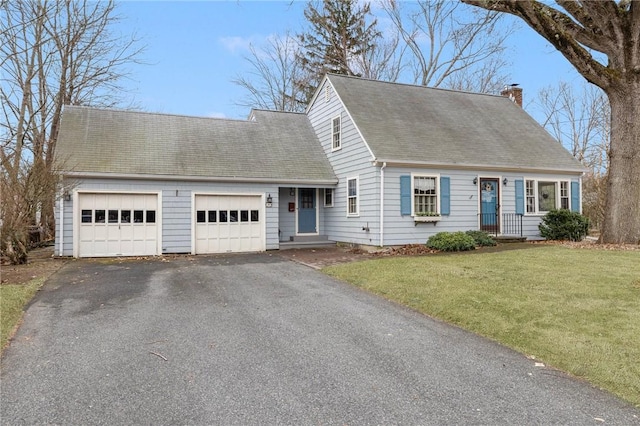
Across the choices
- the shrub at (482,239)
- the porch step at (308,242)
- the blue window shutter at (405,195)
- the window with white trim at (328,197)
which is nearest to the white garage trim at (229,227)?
the porch step at (308,242)

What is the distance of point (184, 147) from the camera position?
46.1 ft

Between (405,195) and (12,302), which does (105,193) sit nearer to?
(12,302)

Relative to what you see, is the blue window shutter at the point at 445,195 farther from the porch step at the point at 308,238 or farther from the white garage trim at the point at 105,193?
the white garage trim at the point at 105,193

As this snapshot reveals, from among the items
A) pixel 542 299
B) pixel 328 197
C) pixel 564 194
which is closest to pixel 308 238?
pixel 328 197

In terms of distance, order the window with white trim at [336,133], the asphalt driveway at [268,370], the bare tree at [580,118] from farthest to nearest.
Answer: the bare tree at [580,118] < the window with white trim at [336,133] < the asphalt driveway at [268,370]

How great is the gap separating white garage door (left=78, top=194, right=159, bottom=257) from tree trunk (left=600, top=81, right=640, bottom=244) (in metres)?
14.0

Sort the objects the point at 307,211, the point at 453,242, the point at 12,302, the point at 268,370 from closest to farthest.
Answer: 1. the point at 268,370
2. the point at 12,302
3. the point at 453,242
4. the point at 307,211

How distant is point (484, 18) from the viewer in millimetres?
13539

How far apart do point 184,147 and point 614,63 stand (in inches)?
546

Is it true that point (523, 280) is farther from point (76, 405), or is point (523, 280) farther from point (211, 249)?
point (211, 249)

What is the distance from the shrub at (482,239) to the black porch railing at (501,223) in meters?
1.15

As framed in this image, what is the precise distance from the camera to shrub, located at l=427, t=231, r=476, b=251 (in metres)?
11.7

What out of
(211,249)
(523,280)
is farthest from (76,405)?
(211,249)

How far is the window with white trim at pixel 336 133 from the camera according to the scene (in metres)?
14.8
